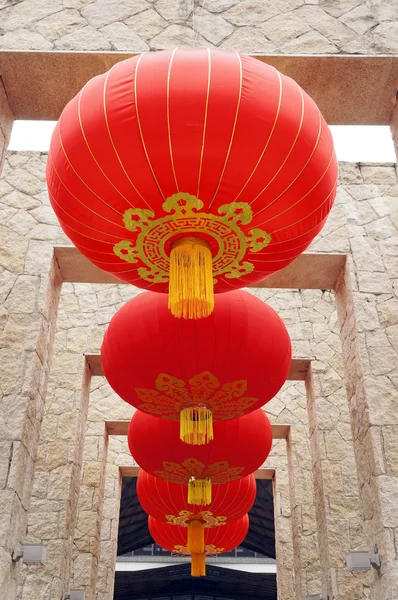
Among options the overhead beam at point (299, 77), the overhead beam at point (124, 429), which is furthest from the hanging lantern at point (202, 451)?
the overhead beam at point (299, 77)

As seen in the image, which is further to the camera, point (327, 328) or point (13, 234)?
point (327, 328)

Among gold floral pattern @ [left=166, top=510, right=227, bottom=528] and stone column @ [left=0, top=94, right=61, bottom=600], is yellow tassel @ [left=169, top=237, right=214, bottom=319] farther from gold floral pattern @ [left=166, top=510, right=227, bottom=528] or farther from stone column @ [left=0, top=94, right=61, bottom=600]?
gold floral pattern @ [left=166, top=510, right=227, bottom=528]

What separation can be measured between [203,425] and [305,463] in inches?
159

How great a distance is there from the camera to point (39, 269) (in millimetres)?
6277

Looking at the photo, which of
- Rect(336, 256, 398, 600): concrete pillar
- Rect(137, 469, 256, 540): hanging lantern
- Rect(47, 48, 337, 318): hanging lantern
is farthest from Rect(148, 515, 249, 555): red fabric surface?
Rect(47, 48, 337, 318): hanging lantern

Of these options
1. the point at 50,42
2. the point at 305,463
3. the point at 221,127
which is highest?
the point at 50,42

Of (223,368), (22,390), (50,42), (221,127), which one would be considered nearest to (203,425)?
(223,368)

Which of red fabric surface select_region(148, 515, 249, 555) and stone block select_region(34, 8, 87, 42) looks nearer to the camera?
stone block select_region(34, 8, 87, 42)

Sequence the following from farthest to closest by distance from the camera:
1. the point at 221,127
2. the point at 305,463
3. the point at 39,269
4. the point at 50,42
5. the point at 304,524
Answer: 1. the point at 305,463
2. the point at 304,524
3. the point at 39,269
4. the point at 50,42
5. the point at 221,127

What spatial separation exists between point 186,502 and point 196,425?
3.09 metres

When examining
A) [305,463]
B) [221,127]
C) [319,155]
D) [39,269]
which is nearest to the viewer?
[221,127]

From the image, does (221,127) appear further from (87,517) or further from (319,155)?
(87,517)

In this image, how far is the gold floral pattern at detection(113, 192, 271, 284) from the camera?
335 cm

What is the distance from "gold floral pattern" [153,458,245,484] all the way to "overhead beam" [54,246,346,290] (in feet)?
6.56
